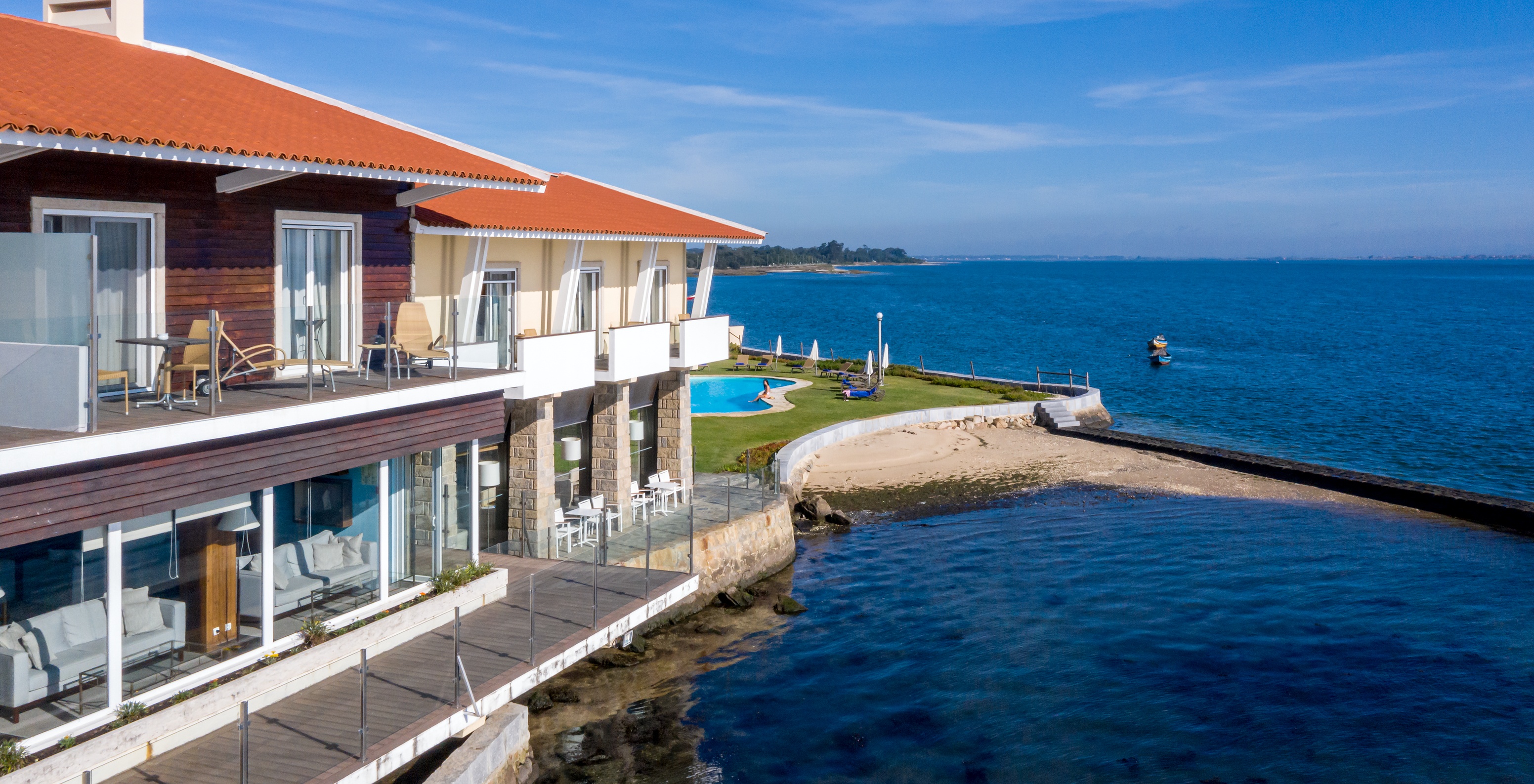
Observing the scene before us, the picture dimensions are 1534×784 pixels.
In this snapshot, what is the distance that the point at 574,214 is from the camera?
72.6ft

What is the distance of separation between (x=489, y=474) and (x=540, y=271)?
4453mm

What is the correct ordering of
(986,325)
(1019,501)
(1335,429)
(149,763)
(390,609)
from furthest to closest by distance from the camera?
1. (986,325)
2. (1335,429)
3. (1019,501)
4. (390,609)
5. (149,763)

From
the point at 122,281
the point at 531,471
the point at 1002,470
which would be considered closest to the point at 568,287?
the point at 531,471

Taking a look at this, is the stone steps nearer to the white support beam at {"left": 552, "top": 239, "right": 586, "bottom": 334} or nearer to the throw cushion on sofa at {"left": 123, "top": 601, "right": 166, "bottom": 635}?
the white support beam at {"left": 552, "top": 239, "right": 586, "bottom": 334}

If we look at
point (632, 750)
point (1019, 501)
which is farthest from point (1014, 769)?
point (1019, 501)

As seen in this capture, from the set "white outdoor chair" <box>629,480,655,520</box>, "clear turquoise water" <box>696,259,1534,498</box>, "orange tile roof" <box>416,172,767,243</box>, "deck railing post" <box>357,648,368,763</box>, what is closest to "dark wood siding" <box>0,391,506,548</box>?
"deck railing post" <box>357,648,368,763</box>

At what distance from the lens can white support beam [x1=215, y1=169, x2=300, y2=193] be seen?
1330 centimetres

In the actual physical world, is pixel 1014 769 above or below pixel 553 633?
below

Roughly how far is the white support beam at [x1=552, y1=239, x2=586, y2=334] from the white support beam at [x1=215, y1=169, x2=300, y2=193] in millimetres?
8342

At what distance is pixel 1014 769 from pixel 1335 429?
4333 centimetres

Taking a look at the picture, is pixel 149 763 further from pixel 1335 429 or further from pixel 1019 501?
pixel 1335 429

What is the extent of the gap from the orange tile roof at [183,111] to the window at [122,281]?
1.28 meters

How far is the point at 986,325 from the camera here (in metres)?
132

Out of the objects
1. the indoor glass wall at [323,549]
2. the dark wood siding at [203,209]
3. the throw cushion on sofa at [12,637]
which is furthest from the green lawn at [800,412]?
the throw cushion on sofa at [12,637]
